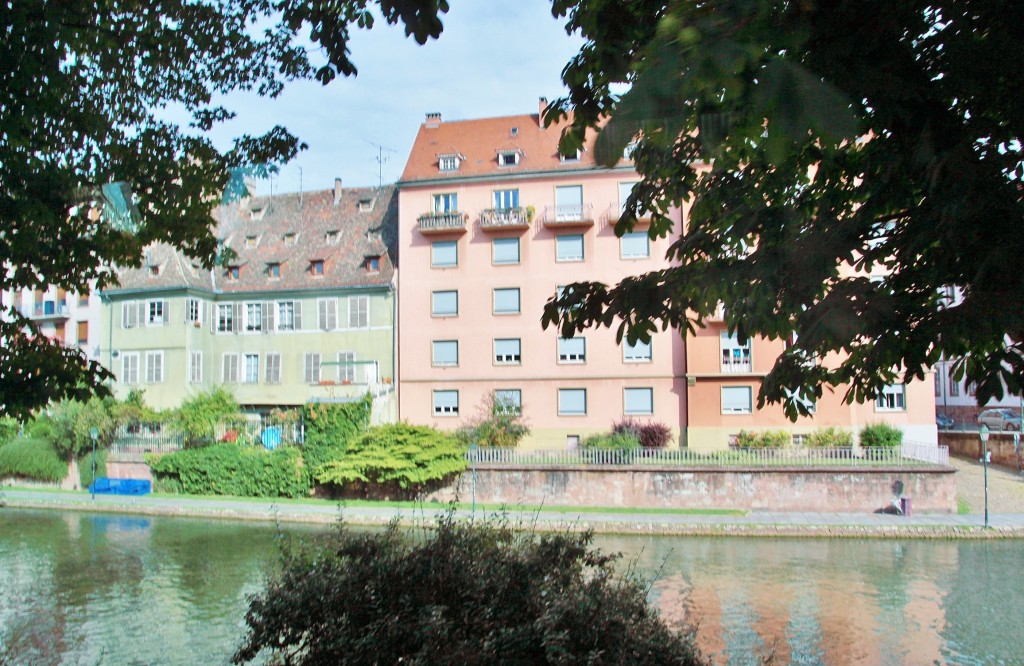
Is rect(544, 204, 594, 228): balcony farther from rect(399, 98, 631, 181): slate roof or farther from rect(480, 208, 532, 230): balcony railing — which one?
rect(399, 98, 631, 181): slate roof

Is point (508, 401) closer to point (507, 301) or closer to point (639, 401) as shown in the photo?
point (507, 301)

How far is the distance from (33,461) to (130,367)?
578cm

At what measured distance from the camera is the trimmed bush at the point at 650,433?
1212 inches

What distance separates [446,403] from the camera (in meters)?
35.0

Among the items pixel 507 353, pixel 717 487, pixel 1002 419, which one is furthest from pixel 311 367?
pixel 1002 419

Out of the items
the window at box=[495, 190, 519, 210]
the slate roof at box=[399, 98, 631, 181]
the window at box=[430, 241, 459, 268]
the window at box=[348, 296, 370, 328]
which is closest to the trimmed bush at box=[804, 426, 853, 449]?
the slate roof at box=[399, 98, 631, 181]

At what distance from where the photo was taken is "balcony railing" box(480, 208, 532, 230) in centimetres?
3394

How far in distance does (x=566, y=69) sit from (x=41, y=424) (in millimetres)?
34466

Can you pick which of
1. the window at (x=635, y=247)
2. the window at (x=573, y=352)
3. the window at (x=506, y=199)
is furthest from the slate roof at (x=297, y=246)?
the window at (x=635, y=247)

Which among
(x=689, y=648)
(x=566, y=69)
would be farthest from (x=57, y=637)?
(x=566, y=69)

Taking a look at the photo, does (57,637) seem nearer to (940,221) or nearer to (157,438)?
(940,221)

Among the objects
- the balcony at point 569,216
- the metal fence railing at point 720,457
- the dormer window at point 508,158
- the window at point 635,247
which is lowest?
the metal fence railing at point 720,457

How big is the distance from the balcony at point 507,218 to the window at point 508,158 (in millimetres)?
2261

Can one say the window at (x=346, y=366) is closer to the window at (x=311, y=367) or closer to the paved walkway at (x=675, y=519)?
the window at (x=311, y=367)
